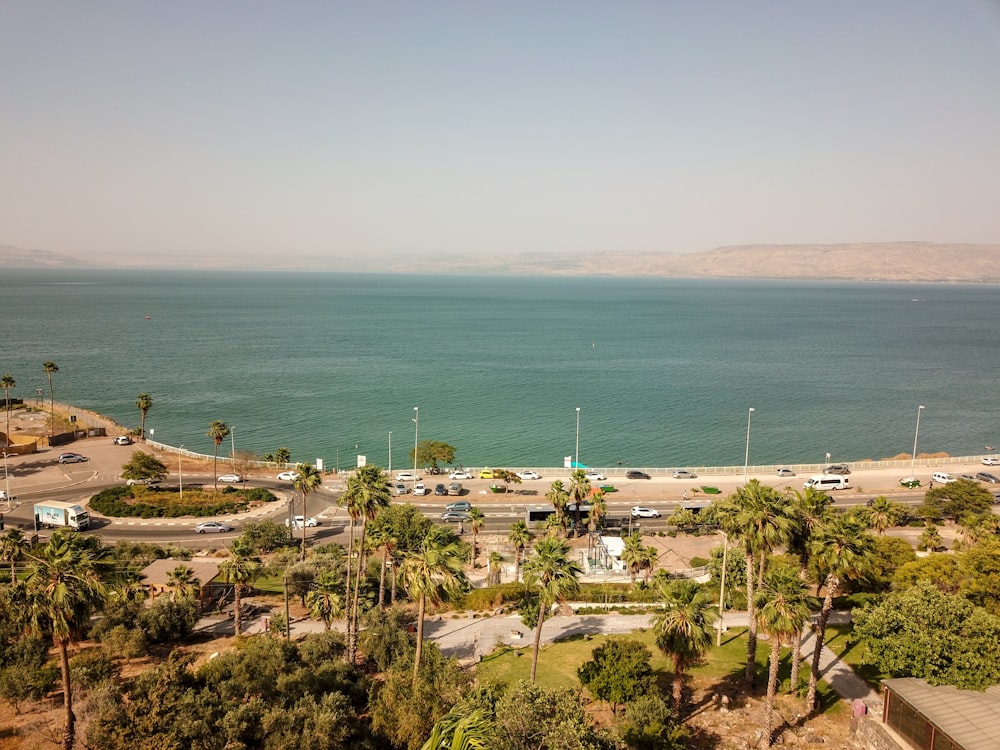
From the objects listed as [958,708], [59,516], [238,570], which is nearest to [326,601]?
[238,570]

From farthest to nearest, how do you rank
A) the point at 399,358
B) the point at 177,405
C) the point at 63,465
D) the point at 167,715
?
the point at 399,358 → the point at 177,405 → the point at 63,465 → the point at 167,715

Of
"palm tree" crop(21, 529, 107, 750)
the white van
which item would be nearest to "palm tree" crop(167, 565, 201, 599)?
"palm tree" crop(21, 529, 107, 750)

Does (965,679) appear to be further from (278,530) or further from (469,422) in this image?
(469,422)

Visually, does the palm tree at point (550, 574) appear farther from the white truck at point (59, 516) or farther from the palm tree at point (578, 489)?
the white truck at point (59, 516)

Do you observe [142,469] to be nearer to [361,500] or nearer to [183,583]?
[183,583]

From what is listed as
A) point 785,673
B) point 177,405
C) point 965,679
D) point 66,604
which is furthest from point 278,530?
point 177,405

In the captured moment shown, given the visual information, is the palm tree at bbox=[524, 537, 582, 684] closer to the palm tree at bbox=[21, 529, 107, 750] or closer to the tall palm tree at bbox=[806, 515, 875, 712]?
the tall palm tree at bbox=[806, 515, 875, 712]
